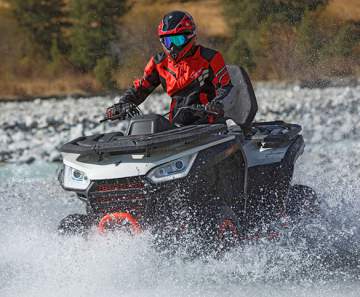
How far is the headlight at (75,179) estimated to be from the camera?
17.1 ft

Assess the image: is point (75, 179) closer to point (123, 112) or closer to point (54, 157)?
point (123, 112)

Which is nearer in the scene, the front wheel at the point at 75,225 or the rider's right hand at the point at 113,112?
the front wheel at the point at 75,225

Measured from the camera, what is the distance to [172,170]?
5.09 metres

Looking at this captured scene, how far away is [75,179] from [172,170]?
66 centimetres

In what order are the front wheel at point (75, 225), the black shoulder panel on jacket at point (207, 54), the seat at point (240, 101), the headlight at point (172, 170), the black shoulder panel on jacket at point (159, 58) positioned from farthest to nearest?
the seat at point (240, 101) < the black shoulder panel on jacket at point (159, 58) < the black shoulder panel on jacket at point (207, 54) < the front wheel at point (75, 225) < the headlight at point (172, 170)

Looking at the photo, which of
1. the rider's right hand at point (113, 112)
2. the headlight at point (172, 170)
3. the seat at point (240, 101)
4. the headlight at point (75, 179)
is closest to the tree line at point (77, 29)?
the seat at point (240, 101)

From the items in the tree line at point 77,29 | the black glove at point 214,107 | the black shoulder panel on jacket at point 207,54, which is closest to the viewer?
the black glove at point 214,107

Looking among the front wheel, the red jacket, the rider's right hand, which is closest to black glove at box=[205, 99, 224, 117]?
the red jacket

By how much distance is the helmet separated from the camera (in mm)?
5766

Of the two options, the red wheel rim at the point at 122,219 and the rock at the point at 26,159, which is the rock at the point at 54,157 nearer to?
the rock at the point at 26,159

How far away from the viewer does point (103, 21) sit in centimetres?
2802

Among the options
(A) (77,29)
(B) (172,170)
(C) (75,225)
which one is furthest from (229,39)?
(B) (172,170)

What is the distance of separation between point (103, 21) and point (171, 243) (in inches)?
927

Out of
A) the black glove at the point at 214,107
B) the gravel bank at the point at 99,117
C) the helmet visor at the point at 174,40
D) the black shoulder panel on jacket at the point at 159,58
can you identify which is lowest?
the gravel bank at the point at 99,117
